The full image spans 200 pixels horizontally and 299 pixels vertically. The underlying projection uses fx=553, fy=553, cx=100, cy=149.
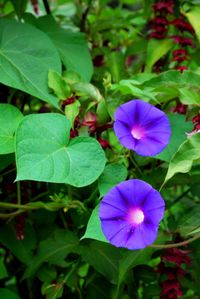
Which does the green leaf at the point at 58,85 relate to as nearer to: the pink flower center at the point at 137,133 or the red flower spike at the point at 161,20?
the pink flower center at the point at 137,133

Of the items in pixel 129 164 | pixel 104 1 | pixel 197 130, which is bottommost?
pixel 129 164

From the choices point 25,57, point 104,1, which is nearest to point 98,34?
point 104,1

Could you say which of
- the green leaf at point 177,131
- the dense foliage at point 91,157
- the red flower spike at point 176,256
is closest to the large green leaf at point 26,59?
the dense foliage at point 91,157

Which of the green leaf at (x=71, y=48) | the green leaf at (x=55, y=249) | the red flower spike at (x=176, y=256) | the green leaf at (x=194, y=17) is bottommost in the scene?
the green leaf at (x=55, y=249)

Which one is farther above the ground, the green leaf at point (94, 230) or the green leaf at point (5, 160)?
the green leaf at point (94, 230)

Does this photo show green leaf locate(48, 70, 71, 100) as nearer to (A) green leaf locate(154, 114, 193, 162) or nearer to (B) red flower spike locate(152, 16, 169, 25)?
(A) green leaf locate(154, 114, 193, 162)

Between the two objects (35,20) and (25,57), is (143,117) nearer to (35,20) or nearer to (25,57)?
(25,57)

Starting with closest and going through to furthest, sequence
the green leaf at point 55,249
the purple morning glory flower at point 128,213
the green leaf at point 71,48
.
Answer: the purple morning glory flower at point 128,213
the green leaf at point 55,249
the green leaf at point 71,48
